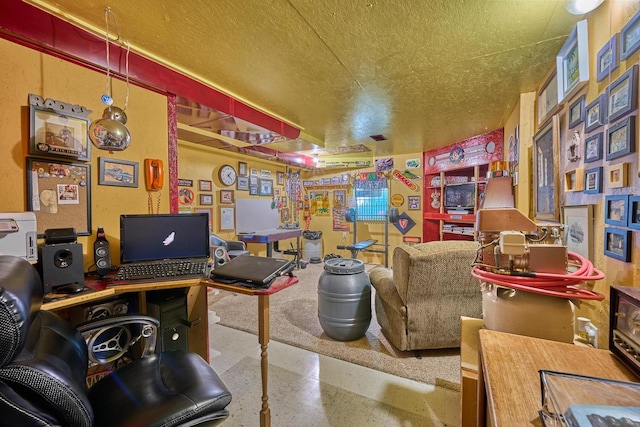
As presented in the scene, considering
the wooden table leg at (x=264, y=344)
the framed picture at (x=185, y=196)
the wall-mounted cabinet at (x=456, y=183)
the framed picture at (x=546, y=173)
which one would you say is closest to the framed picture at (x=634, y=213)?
the framed picture at (x=546, y=173)

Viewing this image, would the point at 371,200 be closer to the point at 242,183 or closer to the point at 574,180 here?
the point at 242,183

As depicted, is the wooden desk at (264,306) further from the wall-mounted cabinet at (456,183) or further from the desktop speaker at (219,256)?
the wall-mounted cabinet at (456,183)

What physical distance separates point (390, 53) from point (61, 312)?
2881mm

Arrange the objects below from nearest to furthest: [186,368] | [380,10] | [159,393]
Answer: [159,393] → [186,368] → [380,10]

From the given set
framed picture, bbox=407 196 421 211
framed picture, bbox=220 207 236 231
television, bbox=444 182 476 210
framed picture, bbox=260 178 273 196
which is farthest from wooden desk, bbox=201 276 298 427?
framed picture, bbox=407 196 421 211

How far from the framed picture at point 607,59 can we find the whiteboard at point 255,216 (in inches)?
177

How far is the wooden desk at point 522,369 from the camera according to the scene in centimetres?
58

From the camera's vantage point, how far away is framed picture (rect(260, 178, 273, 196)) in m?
5.28

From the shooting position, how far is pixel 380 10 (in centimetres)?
147

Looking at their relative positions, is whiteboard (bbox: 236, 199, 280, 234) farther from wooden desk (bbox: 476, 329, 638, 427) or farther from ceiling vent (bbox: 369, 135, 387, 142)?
wooden desk (bbox: 476, 329, 638, 427)

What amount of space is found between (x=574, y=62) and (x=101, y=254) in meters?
3.12

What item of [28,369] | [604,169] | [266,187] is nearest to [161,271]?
[28,369]

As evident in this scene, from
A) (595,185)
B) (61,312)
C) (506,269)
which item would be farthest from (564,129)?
(61,312)

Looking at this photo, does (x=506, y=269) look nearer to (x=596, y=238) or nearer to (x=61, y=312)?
(x=596, y=238)
